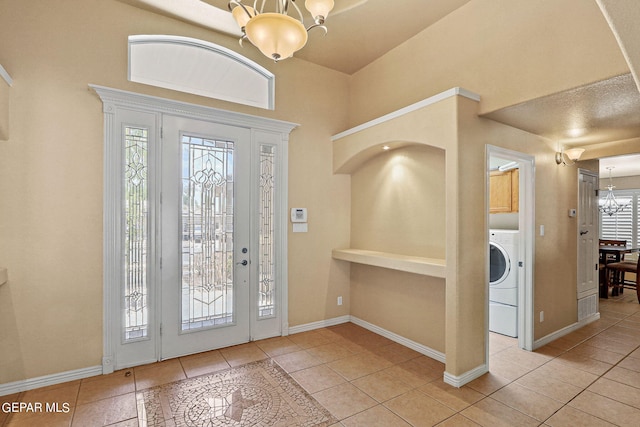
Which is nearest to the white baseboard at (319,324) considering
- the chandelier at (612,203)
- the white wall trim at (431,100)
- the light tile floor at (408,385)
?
the light tile floor at (408,385)

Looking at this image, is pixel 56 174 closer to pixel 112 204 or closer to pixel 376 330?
pixel 112 204

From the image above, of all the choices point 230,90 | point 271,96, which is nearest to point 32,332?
point 230,90

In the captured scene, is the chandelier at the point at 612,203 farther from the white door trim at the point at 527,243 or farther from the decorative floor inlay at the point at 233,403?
the decorative floor inlay at the point at 233,403

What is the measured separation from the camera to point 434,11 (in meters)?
3.22

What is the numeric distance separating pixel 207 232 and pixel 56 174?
4.60ft

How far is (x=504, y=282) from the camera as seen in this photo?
3.95 m

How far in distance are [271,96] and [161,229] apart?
205cm

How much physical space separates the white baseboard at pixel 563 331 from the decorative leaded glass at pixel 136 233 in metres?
4.28

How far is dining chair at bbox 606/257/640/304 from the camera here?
561 cm

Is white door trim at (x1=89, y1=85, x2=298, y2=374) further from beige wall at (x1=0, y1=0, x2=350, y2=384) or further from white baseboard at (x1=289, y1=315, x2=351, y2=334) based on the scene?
white baseboard at (x1=289, y1=315, x2=351, y2=334)

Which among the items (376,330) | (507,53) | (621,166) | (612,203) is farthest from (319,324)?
(612,203)

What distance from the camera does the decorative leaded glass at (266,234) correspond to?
384 cm

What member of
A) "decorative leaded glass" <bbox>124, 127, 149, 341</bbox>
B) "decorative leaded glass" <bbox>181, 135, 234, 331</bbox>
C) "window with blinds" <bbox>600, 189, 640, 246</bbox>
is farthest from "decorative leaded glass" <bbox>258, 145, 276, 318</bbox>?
"window with blinds" <bbox>600, 189, 640, 246</bbox>

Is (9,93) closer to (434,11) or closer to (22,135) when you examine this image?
(22,135)
